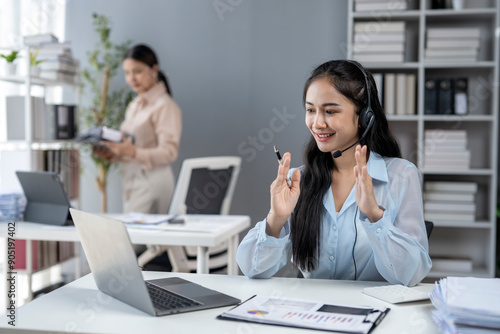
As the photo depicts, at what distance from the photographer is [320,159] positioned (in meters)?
1.78

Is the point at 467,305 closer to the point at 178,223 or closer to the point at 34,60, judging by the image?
the point at 178,223

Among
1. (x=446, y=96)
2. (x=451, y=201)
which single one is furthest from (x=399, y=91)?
(x=451, y=201)

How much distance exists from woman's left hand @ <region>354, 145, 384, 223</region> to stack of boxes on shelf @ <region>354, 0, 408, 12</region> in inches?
98.7

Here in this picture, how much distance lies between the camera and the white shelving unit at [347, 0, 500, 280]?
11.8ft

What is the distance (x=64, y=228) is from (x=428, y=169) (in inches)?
92.3

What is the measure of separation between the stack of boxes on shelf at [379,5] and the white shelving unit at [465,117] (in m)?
0.03

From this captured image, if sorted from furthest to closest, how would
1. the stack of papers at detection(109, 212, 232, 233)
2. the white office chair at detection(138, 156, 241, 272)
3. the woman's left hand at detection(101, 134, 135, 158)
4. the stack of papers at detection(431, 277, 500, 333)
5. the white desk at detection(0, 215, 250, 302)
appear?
the woman's left hand at detection(101, 134, 135, 158), the white office chair at detection(138, 156, 241, 272), the stack of papers at detection(109, 212, 232, 233), the white desk at detection(0, 215, 250, 302), the stack of papers at detection(431, 277, 500, 333)

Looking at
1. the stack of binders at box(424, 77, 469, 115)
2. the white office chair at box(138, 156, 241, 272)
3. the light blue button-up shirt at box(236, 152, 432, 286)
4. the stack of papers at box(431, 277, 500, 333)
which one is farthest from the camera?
the stack of binders at box(424, 77, 469, 115)

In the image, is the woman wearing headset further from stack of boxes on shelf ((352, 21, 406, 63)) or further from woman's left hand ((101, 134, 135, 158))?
stack of boxes on shelf ((352, 21, 406, 63))

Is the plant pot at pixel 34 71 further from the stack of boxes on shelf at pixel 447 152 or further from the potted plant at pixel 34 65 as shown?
the stack of boxes on shelf at pixel 447 152

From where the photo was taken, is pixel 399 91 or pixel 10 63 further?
pixel 399 91

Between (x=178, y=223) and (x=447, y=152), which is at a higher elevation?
(x=447, y=152)

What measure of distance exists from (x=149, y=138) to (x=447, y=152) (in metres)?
1.98

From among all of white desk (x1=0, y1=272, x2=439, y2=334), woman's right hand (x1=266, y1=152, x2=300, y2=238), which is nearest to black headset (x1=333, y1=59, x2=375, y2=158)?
woman's right hand (x1=266, y1=152, x2=300, y2=238)
